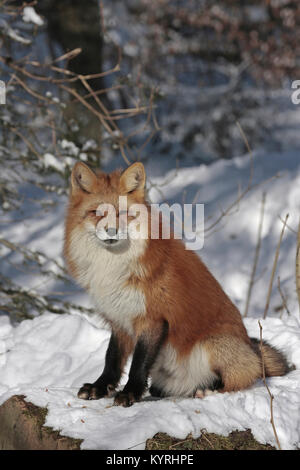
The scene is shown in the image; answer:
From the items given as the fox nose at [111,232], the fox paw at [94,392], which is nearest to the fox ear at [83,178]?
the fox nose at [111,232]

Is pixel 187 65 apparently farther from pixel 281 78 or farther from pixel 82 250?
pixel 82 250

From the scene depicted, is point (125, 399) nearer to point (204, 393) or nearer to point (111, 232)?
point (204, 393)

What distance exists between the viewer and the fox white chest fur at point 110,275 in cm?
296

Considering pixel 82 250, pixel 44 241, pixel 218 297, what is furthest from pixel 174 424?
pixel 44 241

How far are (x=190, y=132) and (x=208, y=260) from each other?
488 centimetres

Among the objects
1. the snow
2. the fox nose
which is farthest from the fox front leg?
the snow

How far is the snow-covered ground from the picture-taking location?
2652 mm

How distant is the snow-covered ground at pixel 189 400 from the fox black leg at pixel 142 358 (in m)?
0.09

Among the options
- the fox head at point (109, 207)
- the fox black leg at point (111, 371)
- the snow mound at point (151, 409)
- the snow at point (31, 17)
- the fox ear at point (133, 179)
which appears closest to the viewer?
the snow mound at point (151, 409)

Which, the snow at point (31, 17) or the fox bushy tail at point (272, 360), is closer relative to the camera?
the fox bushy tail at point (272, 360)

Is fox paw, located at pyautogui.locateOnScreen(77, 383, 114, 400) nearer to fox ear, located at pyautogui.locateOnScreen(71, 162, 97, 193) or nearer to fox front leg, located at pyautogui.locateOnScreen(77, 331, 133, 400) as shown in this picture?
fox front leg, located at pyautogui.locateOnScreen(77, 331, 133, 400)

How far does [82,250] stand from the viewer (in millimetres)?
3061

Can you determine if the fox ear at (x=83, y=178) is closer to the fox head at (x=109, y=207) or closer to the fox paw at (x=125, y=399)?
the fox head at (x=109, y=207)

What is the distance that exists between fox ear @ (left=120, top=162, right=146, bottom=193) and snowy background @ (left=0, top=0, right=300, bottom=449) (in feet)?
3.94
